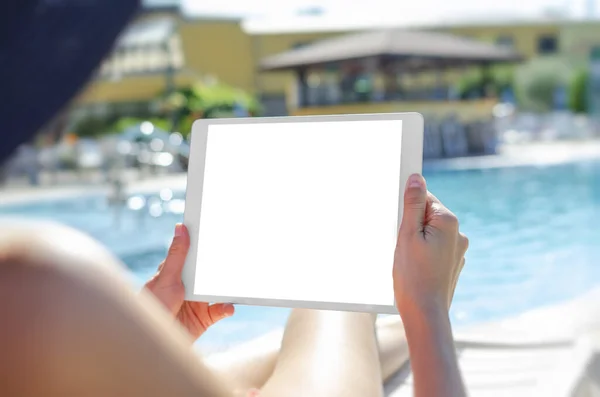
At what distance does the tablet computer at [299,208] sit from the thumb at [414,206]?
35mm

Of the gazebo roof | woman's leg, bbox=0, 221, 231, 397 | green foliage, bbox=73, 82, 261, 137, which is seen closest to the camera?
woman's leg, bbox=0, 221, 231, 397

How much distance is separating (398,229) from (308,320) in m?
0.42

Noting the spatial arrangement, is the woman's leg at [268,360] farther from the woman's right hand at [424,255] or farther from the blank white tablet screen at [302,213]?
the woman's right hand at [424,255]

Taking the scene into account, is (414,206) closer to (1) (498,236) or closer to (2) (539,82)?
(1) (498,236)

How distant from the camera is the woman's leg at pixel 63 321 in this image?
0.47m

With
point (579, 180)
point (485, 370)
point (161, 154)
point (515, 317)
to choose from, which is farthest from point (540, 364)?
point (579, 180)

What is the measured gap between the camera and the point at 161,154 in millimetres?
8609

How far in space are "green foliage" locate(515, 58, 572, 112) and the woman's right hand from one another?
23155mm

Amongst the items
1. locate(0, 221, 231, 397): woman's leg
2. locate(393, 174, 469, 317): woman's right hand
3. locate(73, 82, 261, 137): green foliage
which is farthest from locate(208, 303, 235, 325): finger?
locate(73, 82, 261, 137): green foliage

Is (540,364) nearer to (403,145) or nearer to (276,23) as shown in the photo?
(403,145)

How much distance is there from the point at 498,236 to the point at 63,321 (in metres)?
6.03

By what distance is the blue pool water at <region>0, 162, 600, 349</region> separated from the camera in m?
4.16

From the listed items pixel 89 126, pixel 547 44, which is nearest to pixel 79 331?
pixel 89 126

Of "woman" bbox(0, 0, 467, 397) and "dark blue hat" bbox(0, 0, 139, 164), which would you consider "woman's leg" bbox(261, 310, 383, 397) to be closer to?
"woman" bbox(0, 0, 467, 397)
